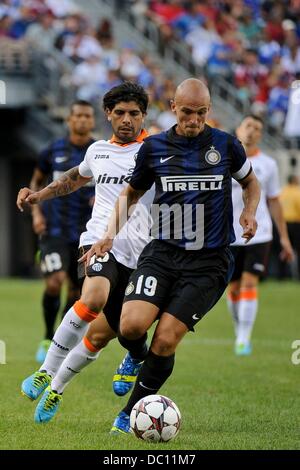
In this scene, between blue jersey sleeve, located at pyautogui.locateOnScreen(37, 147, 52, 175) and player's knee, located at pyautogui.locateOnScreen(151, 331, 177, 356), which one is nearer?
player's knee, located at pyautogui.locateOnScreen(151, 331, 177, 356)

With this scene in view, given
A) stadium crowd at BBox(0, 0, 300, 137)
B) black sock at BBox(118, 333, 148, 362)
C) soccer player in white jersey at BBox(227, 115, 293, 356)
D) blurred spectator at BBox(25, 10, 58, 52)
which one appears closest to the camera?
black sock at BBox(118, 333, 148, 362)

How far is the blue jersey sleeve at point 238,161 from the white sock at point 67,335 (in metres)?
1.47

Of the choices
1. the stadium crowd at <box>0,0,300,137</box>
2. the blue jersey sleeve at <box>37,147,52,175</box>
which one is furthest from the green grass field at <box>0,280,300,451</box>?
the stadium crowd at <box>0,0,300,137</box>

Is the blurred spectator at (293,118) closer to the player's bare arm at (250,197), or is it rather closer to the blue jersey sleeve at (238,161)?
the player's bare arm at (250,197)

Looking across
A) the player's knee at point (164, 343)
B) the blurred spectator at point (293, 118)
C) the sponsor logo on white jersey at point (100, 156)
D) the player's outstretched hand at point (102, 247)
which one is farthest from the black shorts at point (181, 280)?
the blurred spectator at point (293, 118)

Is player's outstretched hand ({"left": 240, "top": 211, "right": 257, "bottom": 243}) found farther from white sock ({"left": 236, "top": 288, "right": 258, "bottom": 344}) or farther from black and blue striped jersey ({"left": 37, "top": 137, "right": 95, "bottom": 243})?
white sock ({"left": 236, "top": 288, "right": 258, "bottom": 344})

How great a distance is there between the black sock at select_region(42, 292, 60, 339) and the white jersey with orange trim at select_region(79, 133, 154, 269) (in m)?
3.58

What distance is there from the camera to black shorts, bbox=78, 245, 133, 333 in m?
8.34

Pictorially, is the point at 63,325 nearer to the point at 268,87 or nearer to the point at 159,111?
the point at 159,111

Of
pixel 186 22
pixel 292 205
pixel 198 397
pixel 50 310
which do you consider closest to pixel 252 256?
pixel 50 310

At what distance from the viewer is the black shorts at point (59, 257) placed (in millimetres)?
12000

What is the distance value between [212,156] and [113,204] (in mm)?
1144

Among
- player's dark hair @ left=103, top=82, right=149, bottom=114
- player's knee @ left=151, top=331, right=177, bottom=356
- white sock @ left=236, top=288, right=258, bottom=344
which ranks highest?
player's dark hair @ left=103, top=82, right=149, bottom=114
